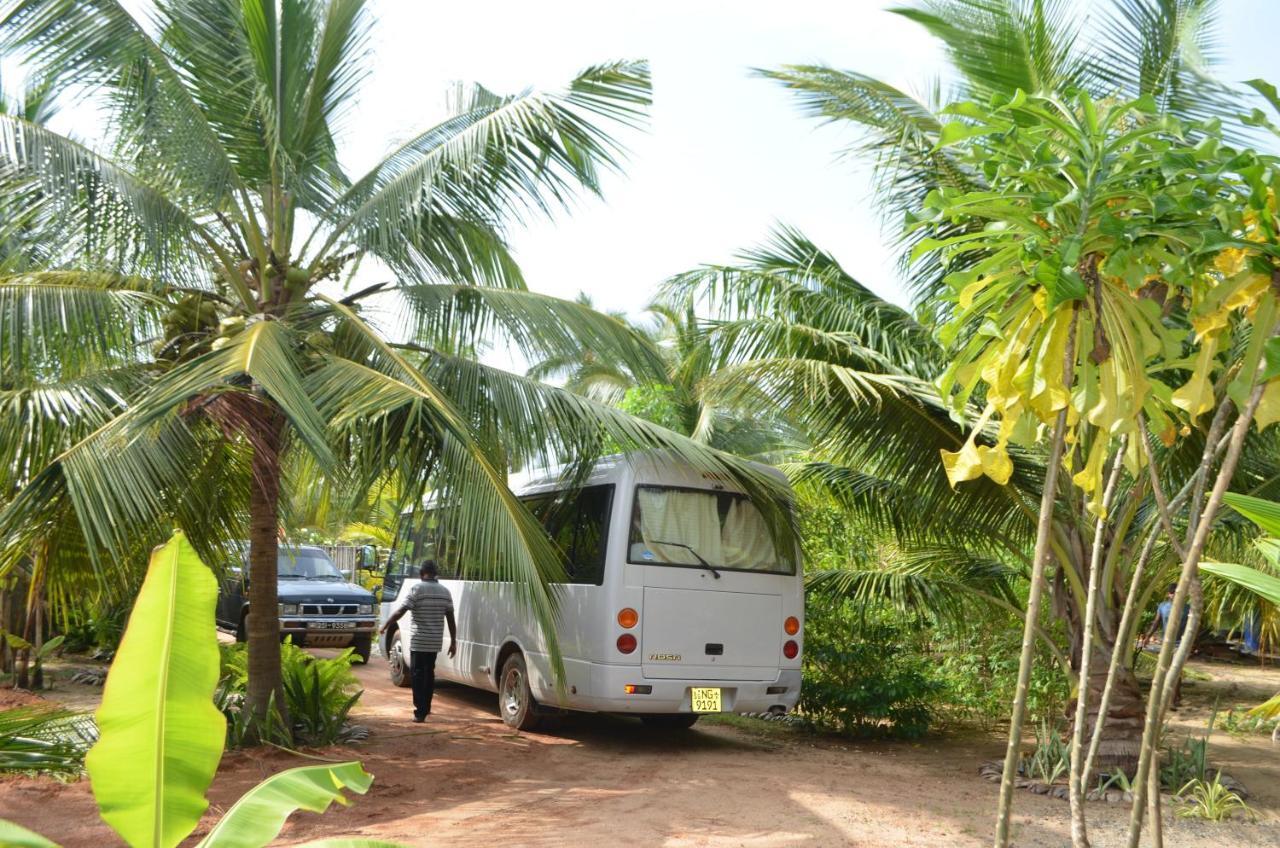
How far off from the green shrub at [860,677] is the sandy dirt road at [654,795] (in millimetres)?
311

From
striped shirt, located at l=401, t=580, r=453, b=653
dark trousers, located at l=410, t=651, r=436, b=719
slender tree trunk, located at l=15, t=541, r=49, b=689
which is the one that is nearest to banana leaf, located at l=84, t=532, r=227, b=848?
slender tree trunk, located at l=15, t=541, r=49, b=689

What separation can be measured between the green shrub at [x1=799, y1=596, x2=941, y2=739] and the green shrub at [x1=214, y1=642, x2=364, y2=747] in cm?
451

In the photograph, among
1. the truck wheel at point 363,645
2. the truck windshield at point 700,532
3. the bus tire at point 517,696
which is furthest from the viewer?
the truck wheel at point 363,645

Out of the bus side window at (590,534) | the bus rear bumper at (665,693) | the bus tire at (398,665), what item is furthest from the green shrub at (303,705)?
the bus tire at (398,665)

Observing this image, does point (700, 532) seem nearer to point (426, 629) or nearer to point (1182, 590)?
point (426, 629)

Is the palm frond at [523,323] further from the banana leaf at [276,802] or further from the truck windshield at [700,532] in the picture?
the banana leaf at [276,802]

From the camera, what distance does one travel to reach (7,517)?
6805mm

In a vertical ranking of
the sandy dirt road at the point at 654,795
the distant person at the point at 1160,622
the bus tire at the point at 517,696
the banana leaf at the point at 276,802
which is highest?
the distant person at the point at 1160,622

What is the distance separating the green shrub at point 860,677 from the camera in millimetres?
10484

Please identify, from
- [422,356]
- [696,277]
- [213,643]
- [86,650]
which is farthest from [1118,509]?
[86,650]

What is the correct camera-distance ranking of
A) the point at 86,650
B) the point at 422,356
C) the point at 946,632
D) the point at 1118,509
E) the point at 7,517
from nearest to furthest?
the point at 7,517 → the point at 1118,509 → the point at 422,356 → the point at 946,632 → the point at 86,650

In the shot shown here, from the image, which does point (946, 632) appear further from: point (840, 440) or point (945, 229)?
point (945, 229)

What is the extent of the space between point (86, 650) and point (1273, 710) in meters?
16.7

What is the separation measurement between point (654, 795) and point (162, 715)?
214 inches
